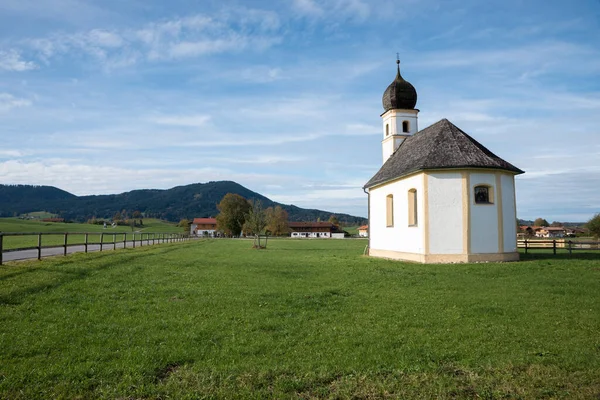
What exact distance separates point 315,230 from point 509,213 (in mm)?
119019

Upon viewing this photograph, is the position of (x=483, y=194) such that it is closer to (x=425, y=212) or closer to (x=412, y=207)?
(x=425, y=212)

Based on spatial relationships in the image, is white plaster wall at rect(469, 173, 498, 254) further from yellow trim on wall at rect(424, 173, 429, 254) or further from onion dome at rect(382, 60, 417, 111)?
onion dome at rect(382, 60, 417, 111)

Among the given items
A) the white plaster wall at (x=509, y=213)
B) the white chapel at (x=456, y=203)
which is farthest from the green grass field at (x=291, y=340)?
the white plaster wall at (x=509, y=213)

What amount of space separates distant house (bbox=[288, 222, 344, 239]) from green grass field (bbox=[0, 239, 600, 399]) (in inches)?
4805

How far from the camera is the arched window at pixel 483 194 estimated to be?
21484mm

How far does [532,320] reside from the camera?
323 inches

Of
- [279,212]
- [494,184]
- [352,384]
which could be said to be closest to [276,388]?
[352,384]

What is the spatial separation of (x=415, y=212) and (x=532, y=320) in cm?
1551

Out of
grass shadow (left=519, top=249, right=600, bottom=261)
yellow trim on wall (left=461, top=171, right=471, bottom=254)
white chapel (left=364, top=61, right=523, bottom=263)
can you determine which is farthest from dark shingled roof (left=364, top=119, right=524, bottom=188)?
grass shadow (left=519, top=249, right=600, bottom=261)

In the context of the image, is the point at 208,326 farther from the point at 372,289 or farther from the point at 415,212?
the point at 415,212

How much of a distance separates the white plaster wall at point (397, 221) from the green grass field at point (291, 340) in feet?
32.7

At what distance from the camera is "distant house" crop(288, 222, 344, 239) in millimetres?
136000

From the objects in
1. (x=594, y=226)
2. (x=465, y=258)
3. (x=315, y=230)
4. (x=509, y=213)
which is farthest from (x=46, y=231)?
(x=315, y=230)

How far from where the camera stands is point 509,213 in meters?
21.8
